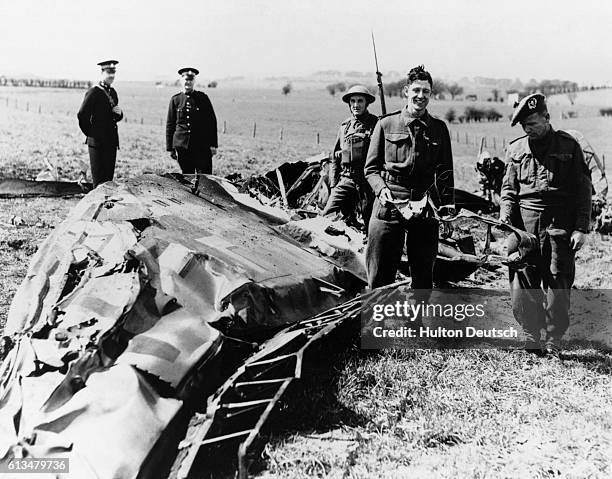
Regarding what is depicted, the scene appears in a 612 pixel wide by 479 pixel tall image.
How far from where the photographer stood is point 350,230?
469cm

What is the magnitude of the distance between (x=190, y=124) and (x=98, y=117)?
106 centimetres

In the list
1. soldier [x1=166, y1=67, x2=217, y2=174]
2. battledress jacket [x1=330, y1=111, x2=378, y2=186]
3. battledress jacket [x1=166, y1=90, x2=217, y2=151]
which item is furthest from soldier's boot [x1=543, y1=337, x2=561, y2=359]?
battledress jacket [x1=166, y1=90, x2=217, y2=151]

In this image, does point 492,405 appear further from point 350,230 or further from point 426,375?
point 350,230

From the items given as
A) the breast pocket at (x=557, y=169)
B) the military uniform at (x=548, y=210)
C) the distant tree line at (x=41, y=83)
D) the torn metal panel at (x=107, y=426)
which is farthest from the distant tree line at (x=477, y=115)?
the torn metal panel at (x=107, y=426)

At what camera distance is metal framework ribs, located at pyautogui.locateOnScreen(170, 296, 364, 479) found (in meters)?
2.42

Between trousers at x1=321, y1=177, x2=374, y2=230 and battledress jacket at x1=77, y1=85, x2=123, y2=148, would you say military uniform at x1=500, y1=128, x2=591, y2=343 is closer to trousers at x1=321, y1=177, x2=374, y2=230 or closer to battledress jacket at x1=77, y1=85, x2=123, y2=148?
trousers at x1=321, y1=177, x2=374, y2=230

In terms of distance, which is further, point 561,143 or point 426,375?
point 561,143

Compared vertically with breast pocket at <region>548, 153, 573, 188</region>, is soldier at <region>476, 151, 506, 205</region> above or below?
below

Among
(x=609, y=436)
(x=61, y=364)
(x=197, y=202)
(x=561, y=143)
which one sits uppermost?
(x=561, y=143)

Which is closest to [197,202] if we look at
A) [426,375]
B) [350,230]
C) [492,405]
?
[350,230]

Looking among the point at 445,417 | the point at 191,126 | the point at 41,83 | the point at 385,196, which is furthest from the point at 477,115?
the point at 445,417

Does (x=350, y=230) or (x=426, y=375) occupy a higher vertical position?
(x=350, y=230)

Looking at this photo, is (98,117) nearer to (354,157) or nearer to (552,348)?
(354,157)

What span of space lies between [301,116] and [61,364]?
30.4 m
